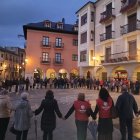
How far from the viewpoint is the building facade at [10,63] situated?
82725 millimetres

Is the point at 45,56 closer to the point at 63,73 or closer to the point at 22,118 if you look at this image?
the point at 63,73

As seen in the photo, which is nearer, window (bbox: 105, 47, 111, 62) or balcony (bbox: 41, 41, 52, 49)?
window (bbox: 105, 47, 111, 62)

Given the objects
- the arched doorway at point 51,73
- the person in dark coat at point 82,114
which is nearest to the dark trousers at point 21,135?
the person in dark coat at point 82,114

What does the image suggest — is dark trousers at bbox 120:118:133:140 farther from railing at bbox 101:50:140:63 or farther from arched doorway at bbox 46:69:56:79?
arched doorway at bbox 46:69:56:79

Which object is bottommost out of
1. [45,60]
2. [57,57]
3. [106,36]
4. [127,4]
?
[45,60]

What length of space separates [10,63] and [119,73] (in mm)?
62029

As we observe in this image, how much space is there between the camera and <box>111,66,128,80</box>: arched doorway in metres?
36.4

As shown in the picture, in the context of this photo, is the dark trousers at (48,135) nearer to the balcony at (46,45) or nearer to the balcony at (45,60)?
the balcony at (45,60)

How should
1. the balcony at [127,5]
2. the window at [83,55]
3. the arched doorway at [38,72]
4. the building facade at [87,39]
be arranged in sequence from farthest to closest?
the arched doorway at [38,72] → the window at [83,55] → the building facade at [87,39] → the balcony at [127,5]

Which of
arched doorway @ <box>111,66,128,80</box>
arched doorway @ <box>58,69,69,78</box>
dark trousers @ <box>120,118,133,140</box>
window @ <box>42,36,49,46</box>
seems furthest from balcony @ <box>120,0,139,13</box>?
dark trousers @ <box>120,118,133,140</box>

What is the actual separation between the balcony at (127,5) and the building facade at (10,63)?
48.9 m

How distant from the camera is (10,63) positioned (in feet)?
310

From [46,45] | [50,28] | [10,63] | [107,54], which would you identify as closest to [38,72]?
[46,45]

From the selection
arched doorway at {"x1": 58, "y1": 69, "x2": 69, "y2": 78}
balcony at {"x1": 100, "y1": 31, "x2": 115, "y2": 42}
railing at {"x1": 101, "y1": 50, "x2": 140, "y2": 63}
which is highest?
balcony at {"x1": 100, "y1": 31, "x2": 115, "y2": 42}
